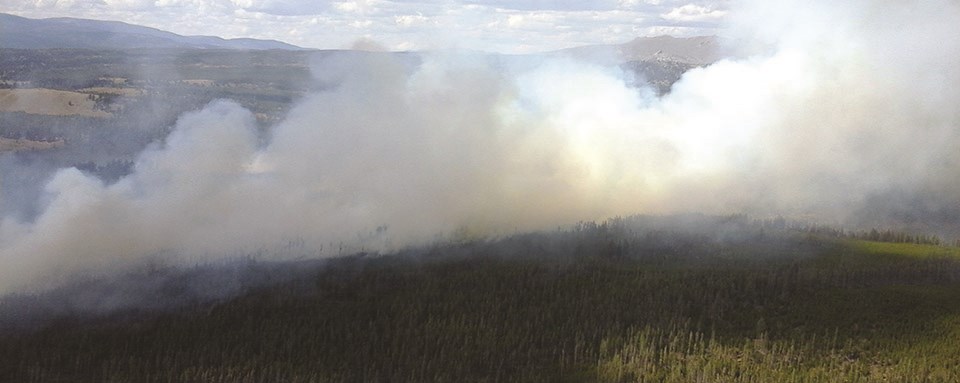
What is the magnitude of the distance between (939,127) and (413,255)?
127374 mm

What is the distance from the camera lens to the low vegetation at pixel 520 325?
250 feet

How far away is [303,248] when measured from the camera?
10625 centimetres

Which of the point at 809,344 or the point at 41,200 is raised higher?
the point at 41,200

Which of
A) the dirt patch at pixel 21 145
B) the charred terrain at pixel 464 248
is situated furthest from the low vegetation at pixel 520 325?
the dirt patch at pixel 21 145

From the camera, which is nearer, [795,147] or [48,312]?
[48,312]

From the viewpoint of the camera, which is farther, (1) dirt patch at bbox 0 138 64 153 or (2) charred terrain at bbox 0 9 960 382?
(1) dirt patch at bbox 0 138 64 153

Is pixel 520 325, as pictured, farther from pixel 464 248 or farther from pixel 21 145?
pixel 21 145

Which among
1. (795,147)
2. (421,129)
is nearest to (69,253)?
(421,129)

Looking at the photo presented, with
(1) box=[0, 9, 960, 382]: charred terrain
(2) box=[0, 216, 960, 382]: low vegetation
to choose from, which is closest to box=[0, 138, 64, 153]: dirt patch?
(1) box=[0, 9, 960, 382]: charred terrain

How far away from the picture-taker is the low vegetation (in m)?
76.1

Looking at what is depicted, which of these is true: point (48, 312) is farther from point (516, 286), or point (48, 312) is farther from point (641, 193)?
point (641, 193)

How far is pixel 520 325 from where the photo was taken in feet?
290

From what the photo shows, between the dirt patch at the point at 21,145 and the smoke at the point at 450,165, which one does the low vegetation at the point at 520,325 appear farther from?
the dirt patch at the point at 21,145

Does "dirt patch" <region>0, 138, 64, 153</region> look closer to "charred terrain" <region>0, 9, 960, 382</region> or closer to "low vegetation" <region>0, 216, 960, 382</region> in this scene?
"charred terrain" <region>0, 9, 960, 382</region>
